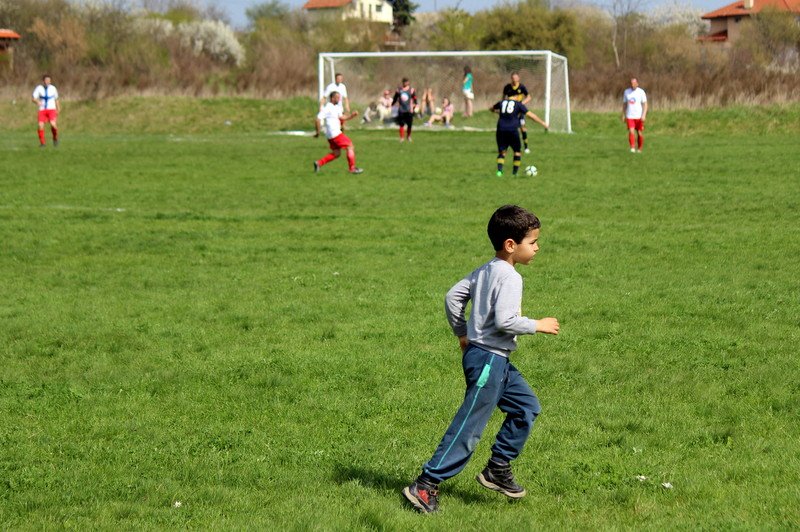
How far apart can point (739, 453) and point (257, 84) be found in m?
47.8

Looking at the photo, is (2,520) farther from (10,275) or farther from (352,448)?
(10,275)

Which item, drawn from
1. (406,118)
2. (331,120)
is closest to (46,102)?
(406,118)

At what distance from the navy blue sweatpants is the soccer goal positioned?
108 ft

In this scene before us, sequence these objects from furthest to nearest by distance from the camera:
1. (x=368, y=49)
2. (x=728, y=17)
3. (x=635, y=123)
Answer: (x=728, y=17) < (x=368, y=49) < (x=635, y=123)

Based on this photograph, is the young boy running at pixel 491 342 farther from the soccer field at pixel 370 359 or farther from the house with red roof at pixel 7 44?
the house with red roof at pixel 7 44

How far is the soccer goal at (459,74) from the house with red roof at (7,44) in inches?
978

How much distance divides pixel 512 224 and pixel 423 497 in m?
1.40

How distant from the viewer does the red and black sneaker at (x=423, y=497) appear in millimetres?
5137

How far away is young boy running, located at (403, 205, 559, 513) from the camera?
4.92 m

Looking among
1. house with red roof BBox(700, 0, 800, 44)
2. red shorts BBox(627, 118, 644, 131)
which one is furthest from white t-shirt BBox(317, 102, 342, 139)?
house with red roof BBox(700, 0, 800, 44)

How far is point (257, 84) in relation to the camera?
5194 centimetres

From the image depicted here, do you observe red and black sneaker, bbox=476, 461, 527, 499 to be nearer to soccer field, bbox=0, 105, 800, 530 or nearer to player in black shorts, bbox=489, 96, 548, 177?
soccer field, bbox=0, 105, 800, 530

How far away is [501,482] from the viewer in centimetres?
531

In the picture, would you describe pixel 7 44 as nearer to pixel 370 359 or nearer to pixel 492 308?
pixel 370 359
